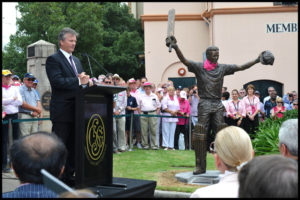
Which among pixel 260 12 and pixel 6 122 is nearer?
pixel 6 122

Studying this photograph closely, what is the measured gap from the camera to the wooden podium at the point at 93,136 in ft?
15.8

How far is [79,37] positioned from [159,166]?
21537mm

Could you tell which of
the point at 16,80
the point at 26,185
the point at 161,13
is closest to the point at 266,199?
the point at 26,185

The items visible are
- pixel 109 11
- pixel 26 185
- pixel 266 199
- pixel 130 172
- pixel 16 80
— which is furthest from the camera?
pixel 109 11

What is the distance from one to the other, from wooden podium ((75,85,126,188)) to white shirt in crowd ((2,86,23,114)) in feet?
13.7

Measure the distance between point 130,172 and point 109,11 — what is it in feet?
112

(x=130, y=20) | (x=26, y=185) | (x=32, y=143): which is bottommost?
(x=26, y=185)

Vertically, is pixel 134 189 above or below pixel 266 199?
below

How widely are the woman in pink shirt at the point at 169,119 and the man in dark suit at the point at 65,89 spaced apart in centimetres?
765

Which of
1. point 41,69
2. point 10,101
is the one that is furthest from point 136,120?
point 10,101

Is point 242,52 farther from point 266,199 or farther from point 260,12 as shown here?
point 266,199

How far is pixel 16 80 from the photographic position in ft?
41.0

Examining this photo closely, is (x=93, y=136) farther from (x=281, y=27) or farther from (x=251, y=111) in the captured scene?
(x=281, y=27)

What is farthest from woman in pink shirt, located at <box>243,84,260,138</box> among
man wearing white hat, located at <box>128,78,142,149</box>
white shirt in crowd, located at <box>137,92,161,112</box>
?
man wearing white hat, located at <box>128,78,142,149</box>
